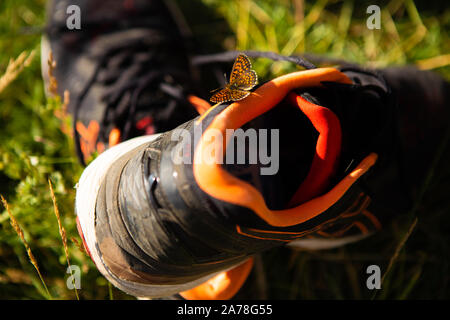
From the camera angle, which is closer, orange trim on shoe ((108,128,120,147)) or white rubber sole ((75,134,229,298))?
white rubber sole ((75,134,229,298))

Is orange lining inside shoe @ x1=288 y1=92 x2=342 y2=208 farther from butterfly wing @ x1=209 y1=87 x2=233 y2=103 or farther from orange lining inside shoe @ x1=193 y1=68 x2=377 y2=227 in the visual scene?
butterfly wing @ x1=209 y1=87 x2=233 y2=103

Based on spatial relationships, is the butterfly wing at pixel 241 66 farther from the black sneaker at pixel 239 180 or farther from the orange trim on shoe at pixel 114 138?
the orange trim on shoe at pixel 114 138

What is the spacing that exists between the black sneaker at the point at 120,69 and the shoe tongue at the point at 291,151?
0.34m

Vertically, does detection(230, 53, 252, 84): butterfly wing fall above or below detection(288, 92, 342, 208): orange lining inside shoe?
above

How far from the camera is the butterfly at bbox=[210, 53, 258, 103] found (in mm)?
584

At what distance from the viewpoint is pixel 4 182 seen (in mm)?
1088

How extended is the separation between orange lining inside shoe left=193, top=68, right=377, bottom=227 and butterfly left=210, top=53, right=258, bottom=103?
1 cm

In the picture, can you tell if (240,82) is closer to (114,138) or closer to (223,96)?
(223,96)

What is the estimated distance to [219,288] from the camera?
0.88 meters

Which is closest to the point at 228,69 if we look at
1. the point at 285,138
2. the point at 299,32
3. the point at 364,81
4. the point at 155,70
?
the point at 155,70

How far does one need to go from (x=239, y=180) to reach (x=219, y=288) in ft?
A: 1.38

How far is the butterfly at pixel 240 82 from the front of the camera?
58cm

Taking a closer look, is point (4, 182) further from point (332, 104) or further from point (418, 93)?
point (418, 93)

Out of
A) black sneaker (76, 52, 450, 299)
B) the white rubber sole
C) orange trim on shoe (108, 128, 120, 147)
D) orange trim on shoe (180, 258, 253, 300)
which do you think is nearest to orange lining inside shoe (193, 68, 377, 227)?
black sneaker (76, 52, 450, 299)
